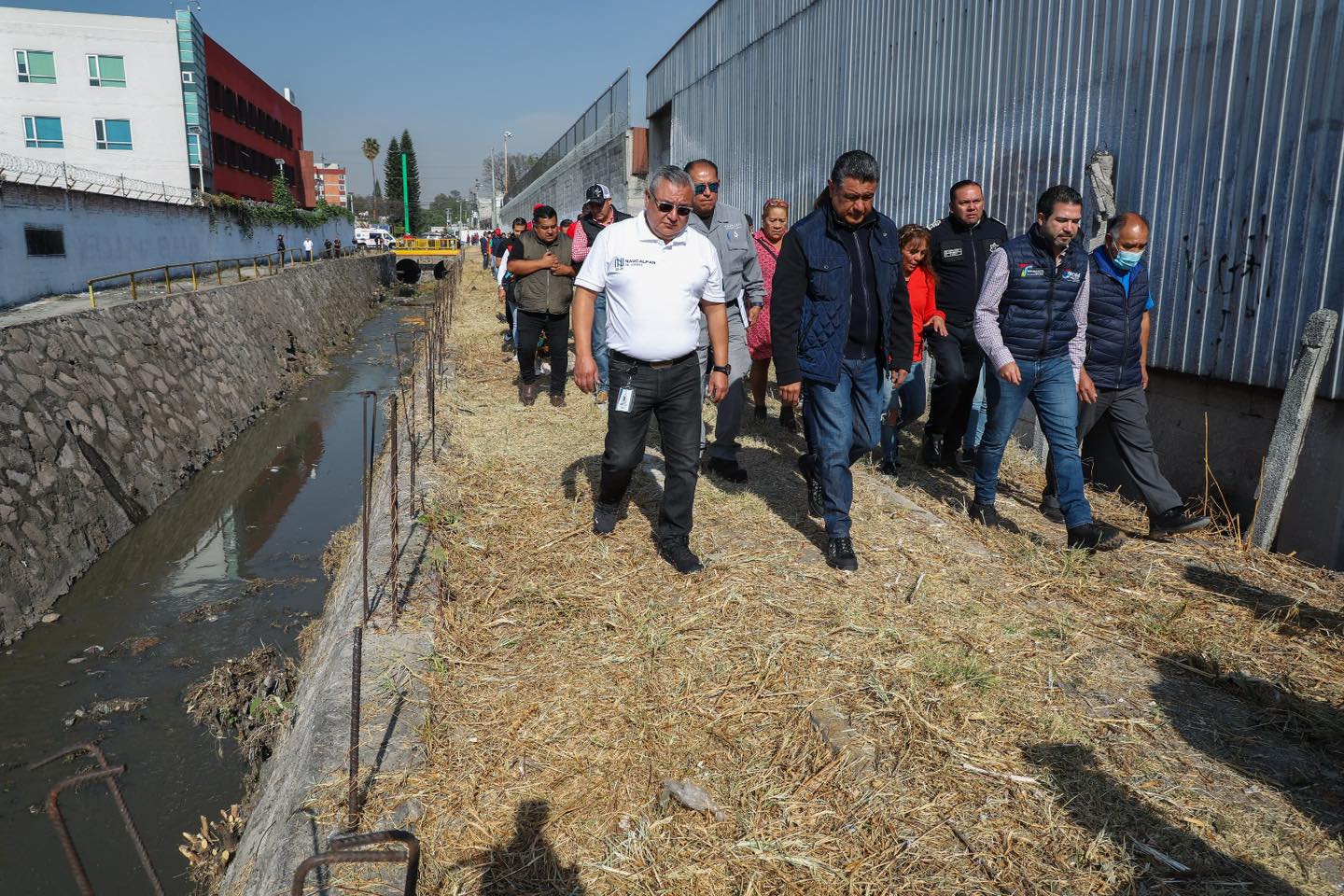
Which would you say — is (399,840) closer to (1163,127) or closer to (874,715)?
(874,715)

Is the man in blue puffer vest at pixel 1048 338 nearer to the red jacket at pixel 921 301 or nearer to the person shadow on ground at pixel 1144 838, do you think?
the red jacket at pixel 921 301

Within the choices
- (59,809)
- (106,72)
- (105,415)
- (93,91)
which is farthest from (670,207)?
(106,72)

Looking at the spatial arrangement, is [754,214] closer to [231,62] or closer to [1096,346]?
[1096,346]

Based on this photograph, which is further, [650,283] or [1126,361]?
[1126,361]

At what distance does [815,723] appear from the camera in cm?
309

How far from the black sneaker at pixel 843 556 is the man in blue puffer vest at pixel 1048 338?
130 centimetres

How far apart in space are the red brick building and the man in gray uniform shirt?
41.4 metres

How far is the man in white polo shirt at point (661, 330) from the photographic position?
13.5ft

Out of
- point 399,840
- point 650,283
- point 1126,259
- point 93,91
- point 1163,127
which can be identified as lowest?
point 399,840

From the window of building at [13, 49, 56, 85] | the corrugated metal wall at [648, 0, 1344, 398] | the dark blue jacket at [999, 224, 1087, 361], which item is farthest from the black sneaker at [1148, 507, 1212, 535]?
the window of building at [13, 49, 56, 85]

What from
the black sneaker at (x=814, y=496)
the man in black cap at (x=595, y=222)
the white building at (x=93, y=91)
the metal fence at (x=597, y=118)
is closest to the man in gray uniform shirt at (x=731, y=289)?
the black sneaker at (x=814, y=496)

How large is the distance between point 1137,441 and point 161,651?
6.69 metres

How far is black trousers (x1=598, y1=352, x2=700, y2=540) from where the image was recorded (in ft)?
14.1

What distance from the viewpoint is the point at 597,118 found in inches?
875
